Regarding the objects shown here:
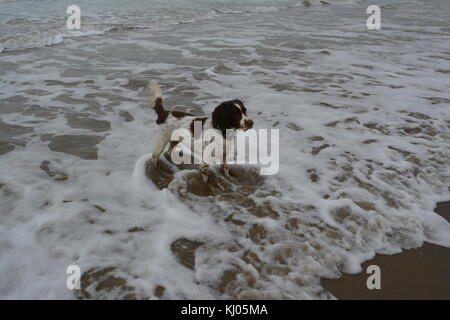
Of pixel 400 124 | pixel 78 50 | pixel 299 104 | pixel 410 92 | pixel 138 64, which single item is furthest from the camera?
pixel 78 50

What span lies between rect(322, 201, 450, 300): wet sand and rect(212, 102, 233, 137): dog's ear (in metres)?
1.82

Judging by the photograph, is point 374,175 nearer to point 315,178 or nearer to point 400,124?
point 315,178

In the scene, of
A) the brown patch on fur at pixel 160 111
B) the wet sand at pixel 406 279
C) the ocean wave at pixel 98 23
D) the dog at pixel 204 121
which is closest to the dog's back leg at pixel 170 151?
the dog at pixel 204 121

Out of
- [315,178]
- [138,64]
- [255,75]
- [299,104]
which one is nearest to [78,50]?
[138,64]

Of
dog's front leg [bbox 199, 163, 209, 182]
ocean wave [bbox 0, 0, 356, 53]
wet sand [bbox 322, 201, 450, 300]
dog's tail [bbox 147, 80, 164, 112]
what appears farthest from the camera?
ocean wave [bbox 0, 0, 356, 53]

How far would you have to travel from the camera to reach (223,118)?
12.0 ft

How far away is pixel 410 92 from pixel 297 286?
5.95 metres

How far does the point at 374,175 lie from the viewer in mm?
4141

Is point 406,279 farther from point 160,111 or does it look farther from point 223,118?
point 160,111

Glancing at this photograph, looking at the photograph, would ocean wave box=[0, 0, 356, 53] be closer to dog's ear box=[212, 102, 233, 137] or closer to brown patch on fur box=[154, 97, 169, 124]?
brown patch on fur box=[154, 97, 169, 124]

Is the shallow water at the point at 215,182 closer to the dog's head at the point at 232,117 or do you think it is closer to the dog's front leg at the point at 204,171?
the dog's front leg at the point at 204,171

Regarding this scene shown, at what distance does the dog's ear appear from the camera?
143 inches

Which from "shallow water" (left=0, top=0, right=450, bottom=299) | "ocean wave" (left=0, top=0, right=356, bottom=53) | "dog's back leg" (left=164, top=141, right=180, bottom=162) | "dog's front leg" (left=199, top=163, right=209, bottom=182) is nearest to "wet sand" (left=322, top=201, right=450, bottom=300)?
"shallow water" (left=0, top=0, right=450, bottom=299)

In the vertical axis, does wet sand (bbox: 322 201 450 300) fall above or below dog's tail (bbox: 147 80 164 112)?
below
